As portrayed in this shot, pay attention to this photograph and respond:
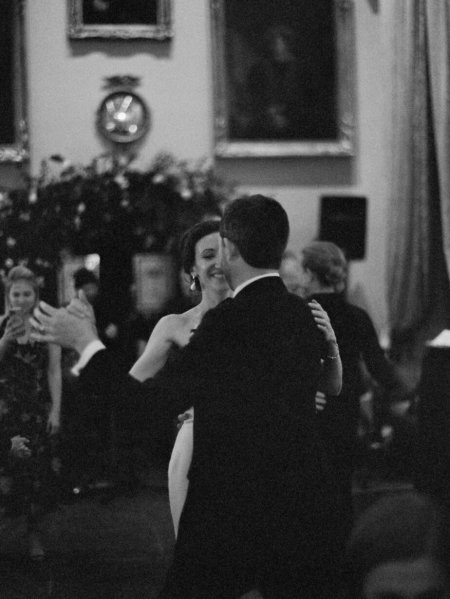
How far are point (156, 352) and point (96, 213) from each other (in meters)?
4.98

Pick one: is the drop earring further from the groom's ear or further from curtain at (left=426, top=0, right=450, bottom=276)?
curtain at (left=426, top=0, right=450, bottom=276)

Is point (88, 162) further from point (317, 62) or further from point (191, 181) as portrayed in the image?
point (317, 62)

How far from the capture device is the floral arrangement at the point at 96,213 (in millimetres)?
8445

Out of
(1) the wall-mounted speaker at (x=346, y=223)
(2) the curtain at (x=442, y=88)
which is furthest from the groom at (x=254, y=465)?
(1) the wall-mounted speaker at (x=346, y=223)

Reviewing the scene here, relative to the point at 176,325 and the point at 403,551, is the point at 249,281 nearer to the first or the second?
the point at 176,325

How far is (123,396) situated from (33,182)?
6570mm

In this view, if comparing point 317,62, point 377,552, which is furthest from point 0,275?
point 377,552

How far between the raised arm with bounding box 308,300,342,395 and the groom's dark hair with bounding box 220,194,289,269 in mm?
280

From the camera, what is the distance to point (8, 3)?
953cm

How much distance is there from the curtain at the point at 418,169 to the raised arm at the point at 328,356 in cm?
480

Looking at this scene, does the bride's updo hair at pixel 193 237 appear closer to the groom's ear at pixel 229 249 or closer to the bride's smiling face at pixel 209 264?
the bride's smiling face at pixel 209 264

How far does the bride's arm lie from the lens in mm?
3619

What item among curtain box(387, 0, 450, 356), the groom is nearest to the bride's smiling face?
the groom

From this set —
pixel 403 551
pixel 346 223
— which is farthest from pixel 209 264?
pixel 346 223
